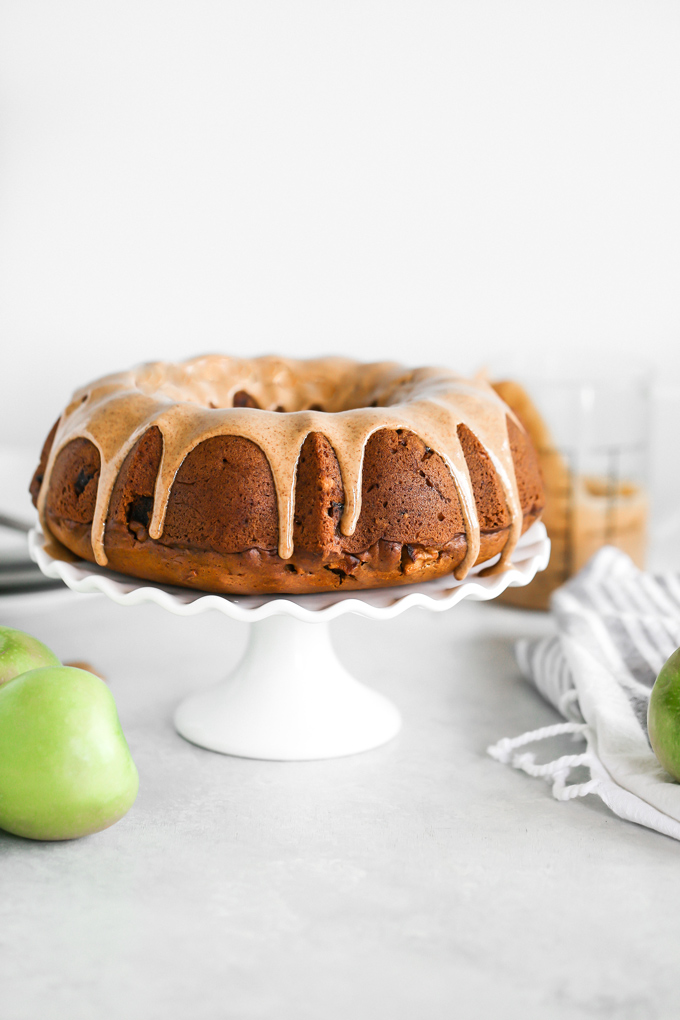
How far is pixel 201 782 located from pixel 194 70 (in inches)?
52.1

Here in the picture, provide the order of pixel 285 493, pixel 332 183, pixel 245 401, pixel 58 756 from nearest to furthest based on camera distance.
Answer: pixel 58 756 → pixel 285 493 → pixel 245 401 → pixel 332 183

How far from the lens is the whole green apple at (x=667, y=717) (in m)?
0.78

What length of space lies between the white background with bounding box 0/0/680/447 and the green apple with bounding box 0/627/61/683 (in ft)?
3.18

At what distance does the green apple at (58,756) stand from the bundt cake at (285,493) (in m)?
0.17

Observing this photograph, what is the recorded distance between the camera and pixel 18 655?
849 millimetres

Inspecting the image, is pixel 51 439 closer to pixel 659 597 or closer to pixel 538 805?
pixel 538 805

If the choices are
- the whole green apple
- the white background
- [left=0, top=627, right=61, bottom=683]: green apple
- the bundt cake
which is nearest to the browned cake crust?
the bundt cake

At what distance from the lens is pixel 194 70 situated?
5.50 feet

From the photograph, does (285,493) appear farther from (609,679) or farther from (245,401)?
(609,679)

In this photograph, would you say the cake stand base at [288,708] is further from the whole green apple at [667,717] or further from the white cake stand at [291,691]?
the whole green apple at [667,717]

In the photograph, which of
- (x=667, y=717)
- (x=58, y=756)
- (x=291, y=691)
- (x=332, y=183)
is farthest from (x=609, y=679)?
(x=332, y=183)

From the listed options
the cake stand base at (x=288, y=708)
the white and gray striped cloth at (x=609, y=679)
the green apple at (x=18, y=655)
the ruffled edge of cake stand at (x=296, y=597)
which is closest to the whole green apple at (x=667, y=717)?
the white and gray striped cloth at (x=609, y=679)

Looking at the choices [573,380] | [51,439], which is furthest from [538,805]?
[573,380]

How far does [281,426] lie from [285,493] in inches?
2.7
